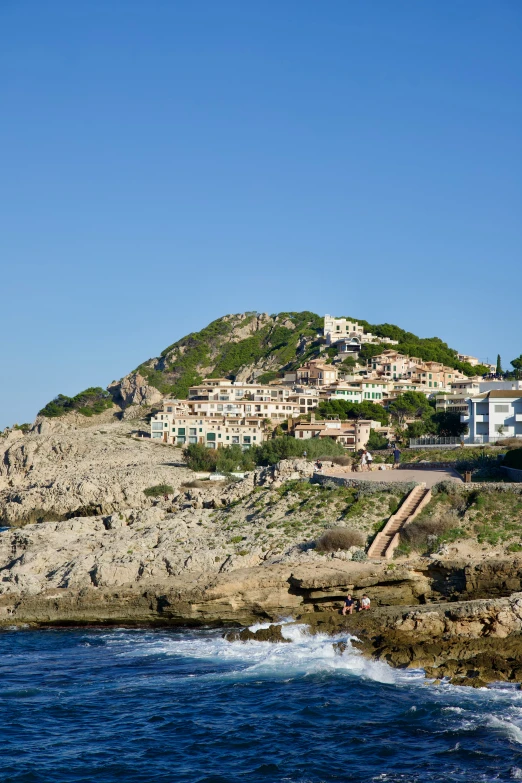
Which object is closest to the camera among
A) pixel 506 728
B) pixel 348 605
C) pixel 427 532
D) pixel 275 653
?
pixel 506 728

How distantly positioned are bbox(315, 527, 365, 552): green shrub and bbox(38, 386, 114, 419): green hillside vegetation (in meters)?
93.6

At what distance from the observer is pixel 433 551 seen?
31.2 m

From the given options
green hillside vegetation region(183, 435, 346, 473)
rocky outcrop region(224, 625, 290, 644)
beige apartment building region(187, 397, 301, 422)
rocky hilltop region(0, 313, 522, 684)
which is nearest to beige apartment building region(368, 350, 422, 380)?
beige apartment building region(187, 397, 301, 422)

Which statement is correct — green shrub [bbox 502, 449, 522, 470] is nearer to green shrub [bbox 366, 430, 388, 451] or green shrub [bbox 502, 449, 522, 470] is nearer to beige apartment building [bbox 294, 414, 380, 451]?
green shrub [bbox 366, 430, 388, 451]

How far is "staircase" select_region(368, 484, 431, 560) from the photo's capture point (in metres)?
31.7

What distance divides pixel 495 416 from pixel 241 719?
146ft

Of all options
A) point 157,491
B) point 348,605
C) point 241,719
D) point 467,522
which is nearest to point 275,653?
point 348,605

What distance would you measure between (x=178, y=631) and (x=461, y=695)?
37.2 ft

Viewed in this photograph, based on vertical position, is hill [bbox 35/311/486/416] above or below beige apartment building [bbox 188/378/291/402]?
above

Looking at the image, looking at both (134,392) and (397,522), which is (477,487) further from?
(134,392)

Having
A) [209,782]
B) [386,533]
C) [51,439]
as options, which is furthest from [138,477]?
[209,782]

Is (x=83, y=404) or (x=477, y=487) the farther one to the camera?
(x=83, y=404)

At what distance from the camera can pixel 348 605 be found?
90.4 feet

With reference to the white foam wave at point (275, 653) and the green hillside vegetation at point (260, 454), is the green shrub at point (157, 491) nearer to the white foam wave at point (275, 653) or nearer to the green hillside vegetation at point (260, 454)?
the green hillside vegetation at point (260, 454)
